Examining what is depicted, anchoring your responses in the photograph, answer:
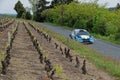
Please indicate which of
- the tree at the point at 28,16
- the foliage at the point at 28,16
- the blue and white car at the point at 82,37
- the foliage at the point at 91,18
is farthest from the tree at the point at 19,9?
the blue and white car at the point at 82,37

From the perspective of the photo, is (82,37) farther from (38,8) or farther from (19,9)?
(19,9)

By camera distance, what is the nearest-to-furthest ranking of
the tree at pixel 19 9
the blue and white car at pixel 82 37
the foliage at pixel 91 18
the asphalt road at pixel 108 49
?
the asphalt road at pixel 108 49
the blue and white car at pixel 82 37
the foliage at pixel 91 18
the tree at pixel 19 9

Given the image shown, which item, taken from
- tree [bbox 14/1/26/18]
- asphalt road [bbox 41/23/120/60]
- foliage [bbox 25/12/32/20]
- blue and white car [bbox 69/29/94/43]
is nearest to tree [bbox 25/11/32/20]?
foliage [bbox 25/12/32/20]

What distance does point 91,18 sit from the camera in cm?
6938

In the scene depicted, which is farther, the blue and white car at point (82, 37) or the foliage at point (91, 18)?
the foliage at point (91, 18)

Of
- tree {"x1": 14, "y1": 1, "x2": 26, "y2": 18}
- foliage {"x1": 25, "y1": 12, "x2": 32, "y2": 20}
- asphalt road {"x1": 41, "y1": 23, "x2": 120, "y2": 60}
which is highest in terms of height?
asphalt road {"x1": 41, "y1": 23, "x2": 120, "y2": 60}

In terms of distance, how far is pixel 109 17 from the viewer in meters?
63.4

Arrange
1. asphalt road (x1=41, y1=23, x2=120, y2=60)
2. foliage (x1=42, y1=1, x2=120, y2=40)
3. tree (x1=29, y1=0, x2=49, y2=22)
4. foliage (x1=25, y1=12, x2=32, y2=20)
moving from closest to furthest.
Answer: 1. asphalt road (x1=41, y1=23, x2=120, y2=60)
2. foliage (x1=42, y1=1, x2=120, y2=40)
3. tree (x1=29, y1=0, x2=49, y2=22)
4. foliage (x1=25, y1=12, x2=32, y2=20)

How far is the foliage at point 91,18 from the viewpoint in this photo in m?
56.5

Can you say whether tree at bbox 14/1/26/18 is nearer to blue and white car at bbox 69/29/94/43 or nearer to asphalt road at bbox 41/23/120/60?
blue and white car at bbox 69/29/94/43

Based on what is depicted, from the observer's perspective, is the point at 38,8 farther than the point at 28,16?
No

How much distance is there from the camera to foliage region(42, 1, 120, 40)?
185ft

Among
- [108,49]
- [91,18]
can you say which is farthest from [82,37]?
[91,18]

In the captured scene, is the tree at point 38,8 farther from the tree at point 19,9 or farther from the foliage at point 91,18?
the foliage at point 91,18
